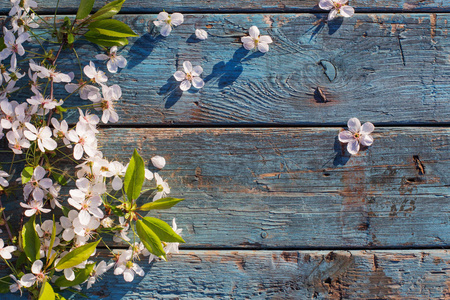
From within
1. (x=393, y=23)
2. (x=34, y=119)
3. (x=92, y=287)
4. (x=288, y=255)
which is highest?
(x=393, y=23)

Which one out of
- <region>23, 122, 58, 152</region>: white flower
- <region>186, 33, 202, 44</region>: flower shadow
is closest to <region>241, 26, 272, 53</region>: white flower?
<region>186, 33, 202, 44</region>: flower shadow

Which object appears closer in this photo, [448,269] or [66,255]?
[66,255]

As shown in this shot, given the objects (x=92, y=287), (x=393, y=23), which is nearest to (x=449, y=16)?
(x=393, y=23)

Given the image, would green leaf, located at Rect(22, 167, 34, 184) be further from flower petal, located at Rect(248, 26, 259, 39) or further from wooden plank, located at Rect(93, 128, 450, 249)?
flower petal, located at Rect(248, 26, 259, 39)

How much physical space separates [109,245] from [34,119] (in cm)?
31

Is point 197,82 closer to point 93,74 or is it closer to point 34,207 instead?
point 93,74

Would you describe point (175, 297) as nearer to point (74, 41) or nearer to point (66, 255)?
point (66, 255)

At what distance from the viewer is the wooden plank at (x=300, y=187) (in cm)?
78

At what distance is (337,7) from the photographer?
79 cm

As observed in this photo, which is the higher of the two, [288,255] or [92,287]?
[288,255]

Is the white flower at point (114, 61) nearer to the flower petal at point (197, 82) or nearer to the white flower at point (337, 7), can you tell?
the flower petal at point (197, 82)

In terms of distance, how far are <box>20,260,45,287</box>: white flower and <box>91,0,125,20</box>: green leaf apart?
506 mm

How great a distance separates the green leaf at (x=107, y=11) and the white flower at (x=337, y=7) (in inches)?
17.4

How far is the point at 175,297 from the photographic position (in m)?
0.78
